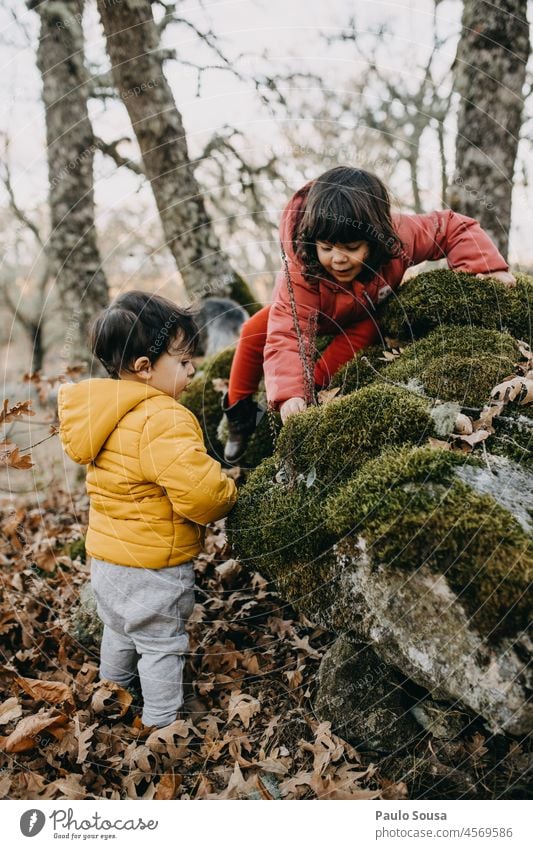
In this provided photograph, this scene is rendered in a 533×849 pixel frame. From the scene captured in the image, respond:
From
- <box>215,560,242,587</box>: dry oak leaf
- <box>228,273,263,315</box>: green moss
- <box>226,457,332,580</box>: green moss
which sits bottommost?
<box>215,560,242,587</box>: dry oak leaf

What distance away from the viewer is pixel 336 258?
3395 millimetres

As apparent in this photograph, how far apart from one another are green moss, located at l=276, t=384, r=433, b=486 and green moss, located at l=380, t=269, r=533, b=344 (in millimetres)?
843

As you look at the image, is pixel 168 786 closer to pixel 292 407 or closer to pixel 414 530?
pixel 414 530

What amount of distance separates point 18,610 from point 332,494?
2742 mm

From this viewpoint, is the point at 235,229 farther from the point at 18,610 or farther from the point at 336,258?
the point at 18,610

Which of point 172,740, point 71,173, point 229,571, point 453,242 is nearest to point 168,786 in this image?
point 172,740

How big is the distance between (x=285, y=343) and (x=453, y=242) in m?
1.44

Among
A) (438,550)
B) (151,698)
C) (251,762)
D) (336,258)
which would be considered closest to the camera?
(438,550)

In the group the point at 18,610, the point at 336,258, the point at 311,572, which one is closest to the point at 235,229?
the point at 336,258

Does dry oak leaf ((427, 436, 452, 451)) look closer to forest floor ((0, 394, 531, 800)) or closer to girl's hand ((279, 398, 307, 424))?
girl's hand ((279, 398, 307, 424))

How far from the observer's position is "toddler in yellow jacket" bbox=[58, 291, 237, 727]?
2984 mm

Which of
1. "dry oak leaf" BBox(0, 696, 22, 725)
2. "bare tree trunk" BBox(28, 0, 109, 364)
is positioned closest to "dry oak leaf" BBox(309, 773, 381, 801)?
"dry oak leaf" BBox(0, 696, 22, 725)

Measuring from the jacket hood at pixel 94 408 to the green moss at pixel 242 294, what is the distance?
14.3 ft

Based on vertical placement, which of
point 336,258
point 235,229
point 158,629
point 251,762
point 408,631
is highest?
point 235,229
